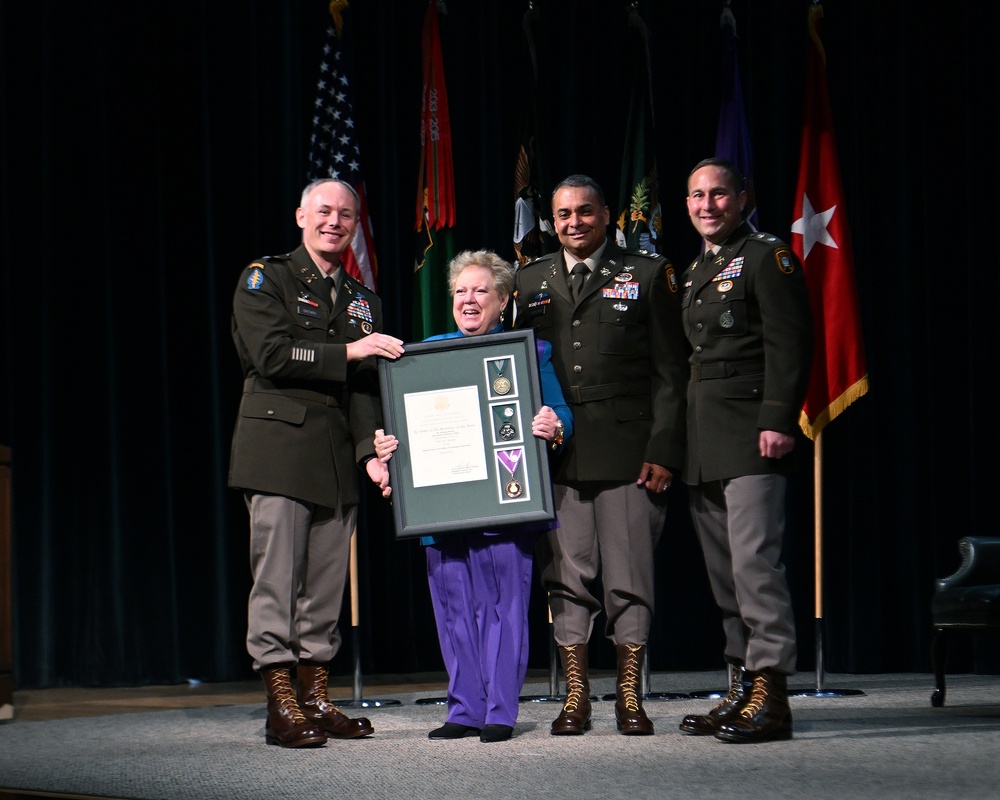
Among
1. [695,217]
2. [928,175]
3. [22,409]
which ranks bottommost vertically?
[22,409]

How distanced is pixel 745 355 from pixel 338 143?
7.45 feet

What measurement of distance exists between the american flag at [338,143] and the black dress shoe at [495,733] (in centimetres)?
207

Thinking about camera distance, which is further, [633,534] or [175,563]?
[175,563]

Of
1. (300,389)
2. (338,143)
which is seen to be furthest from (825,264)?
(300,389)

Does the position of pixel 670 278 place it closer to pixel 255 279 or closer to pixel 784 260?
pixel 784 260

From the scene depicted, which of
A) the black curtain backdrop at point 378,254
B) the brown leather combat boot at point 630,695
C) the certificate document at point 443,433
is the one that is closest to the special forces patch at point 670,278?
the certificate document at point 443,433

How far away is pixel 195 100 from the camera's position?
5.42 metres

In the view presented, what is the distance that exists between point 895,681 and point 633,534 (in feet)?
7.21

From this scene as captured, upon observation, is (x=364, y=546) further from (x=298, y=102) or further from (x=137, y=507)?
(x=298, y=102)

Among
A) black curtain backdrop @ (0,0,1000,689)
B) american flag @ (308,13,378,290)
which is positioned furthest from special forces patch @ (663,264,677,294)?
black curtain backdrop @ (0,0,1000,689)

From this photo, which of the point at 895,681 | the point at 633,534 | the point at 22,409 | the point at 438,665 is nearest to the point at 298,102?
the point at 22,409

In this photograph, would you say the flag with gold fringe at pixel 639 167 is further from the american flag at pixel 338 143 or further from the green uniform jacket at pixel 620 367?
the green uniform jacket at pixel 620 367

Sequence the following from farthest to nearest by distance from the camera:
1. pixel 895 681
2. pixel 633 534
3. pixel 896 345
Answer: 1. pixel 896 345
2. pixel 895 681
3. pixel 633 534

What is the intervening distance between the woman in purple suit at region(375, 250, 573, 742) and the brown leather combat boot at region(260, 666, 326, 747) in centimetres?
40
